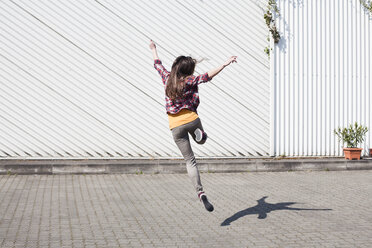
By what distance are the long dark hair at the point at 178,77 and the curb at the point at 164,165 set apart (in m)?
4.52

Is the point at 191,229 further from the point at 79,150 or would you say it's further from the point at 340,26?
the point at 340,26

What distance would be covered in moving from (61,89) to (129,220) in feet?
17.7

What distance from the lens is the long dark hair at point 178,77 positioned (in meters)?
5.84

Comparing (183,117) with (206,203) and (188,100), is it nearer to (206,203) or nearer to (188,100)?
(188,100)

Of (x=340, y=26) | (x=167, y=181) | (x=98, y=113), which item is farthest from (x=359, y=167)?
(x=98, y=113)

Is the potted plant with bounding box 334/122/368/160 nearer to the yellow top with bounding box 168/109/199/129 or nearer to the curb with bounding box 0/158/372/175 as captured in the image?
the curb with bounding box 0/158/372/175

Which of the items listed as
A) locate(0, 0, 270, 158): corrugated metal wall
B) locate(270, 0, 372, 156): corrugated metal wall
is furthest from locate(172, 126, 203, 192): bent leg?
locate(270, 0, 372, 156): corrugated metal wall

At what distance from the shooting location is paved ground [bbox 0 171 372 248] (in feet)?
17.7

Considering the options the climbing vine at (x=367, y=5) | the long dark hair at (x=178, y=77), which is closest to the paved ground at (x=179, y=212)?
the long dark hair at (x=178, y=77)

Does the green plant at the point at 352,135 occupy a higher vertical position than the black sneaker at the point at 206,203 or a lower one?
higher

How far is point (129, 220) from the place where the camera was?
6215mm

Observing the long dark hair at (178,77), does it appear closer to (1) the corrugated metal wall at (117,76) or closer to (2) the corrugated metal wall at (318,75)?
(1) the corrugated metal wall at (117,76)

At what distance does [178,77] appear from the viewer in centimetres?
592

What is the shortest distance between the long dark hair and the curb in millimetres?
4521
